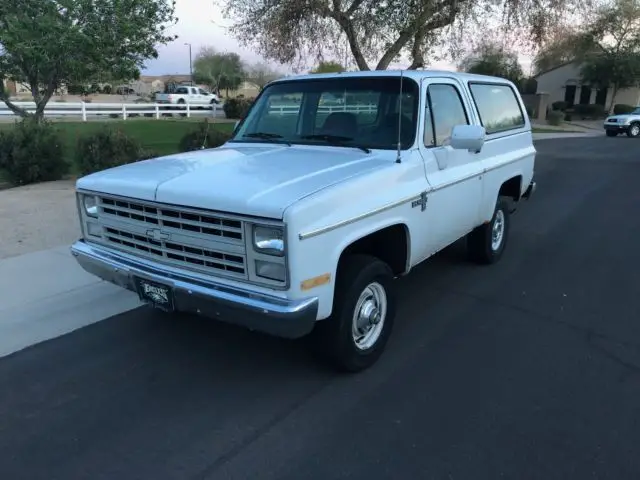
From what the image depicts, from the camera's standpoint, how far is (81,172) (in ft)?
34.2

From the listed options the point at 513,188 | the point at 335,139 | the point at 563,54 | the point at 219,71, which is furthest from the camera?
the point at 219,71

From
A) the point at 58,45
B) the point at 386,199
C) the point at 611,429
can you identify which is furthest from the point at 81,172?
the point at 611,429

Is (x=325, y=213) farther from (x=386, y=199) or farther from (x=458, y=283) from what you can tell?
(x=458, y=283)

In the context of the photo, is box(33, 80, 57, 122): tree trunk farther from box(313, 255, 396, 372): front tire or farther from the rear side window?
box(313, 255, 396, 372): front tire

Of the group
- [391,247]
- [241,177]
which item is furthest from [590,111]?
[241,177]

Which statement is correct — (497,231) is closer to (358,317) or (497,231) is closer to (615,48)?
(358,317)

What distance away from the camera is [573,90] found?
50125mm

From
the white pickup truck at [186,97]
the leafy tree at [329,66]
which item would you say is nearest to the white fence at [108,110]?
the white pickup truck at [186,97]

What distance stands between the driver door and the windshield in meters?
0.21

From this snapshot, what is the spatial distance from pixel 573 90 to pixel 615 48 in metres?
7.25

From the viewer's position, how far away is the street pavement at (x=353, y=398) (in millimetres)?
2916

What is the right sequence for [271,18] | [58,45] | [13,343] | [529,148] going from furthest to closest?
[271,18] < [58,45] < [529,148] < [13,343]

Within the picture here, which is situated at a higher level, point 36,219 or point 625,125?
point 36,219

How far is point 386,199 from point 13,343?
117 inches
